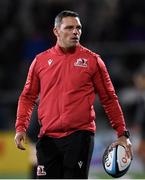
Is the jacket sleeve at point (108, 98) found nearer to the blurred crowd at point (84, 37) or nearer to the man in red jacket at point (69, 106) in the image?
the man in red jacket at point (69, 106)

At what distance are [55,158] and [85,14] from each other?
1046 cm

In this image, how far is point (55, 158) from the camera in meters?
7.58

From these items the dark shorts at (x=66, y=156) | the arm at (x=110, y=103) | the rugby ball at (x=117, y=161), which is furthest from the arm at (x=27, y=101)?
the rugby ball at (x=117, y=161)

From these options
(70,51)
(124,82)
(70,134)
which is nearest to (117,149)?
(70,134)

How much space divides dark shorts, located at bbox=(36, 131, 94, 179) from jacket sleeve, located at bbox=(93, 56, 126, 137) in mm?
276

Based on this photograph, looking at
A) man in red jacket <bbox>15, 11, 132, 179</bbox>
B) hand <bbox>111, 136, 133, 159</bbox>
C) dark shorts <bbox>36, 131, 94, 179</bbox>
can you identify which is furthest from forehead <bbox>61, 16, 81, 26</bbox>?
hand <bbox>111, 136, 133, 159</bbox>

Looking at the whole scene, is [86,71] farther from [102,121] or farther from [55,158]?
[102,121]

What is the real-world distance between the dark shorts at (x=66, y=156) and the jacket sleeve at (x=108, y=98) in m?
0.28

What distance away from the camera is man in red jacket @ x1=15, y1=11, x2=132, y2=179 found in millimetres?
7555

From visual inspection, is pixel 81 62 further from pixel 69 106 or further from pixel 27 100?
pixel 27 100

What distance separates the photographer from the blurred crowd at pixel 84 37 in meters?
17.0

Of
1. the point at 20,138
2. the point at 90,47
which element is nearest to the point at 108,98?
the point at 20,138

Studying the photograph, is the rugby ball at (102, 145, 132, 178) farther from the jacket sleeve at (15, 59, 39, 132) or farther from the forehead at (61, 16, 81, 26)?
the forehead at (61, 16, 81, 26)

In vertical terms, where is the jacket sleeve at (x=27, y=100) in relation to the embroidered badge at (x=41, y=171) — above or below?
above
